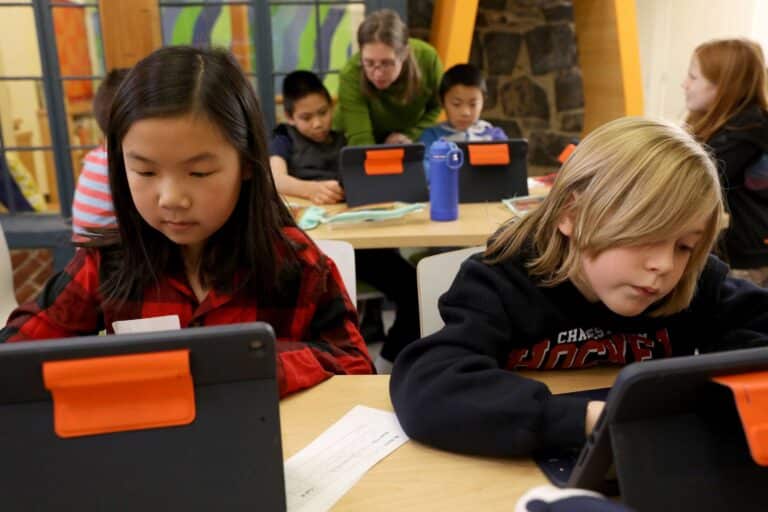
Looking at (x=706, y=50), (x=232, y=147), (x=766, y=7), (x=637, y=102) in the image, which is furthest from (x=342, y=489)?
(x=766, y=7)

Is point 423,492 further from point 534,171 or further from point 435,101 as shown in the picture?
point 534,171

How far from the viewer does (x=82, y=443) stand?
59 centimetres

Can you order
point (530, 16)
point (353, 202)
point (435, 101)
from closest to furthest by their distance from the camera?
point (353, 202)
point (435, 101)
point (530, 16)

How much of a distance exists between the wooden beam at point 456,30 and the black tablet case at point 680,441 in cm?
320

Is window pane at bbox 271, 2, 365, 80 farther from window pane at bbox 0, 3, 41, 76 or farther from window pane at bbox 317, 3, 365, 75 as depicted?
window pane at bbox 0, 3, 41, 76

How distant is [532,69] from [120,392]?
411 cm

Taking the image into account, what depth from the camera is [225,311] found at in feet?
3.74

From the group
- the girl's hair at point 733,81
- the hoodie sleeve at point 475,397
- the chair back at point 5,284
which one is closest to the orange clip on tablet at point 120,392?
the hoodie sleeve at point 475,397

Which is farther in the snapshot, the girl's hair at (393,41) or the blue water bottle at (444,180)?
the girl's hair at (393,41)

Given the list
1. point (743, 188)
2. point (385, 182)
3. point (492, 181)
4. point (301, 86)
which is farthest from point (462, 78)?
point (743, 188)

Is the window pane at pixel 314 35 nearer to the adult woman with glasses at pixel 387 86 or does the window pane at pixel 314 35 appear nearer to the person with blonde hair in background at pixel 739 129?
the adult woman with glasses at pixel 387 86

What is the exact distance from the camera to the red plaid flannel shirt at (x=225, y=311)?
1.11 meters

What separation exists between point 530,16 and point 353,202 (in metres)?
2.55

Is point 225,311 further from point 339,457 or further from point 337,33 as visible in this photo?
point 337,33
